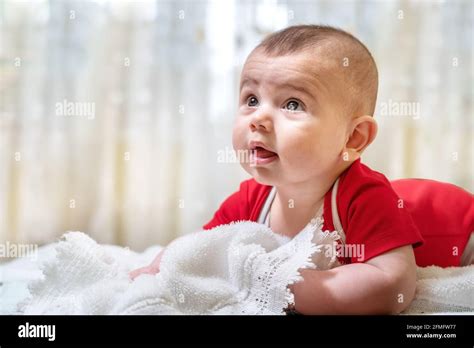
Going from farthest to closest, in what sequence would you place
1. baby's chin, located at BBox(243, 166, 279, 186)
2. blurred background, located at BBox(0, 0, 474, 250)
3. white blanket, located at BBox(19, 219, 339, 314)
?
blurred background, located at BBox(0, 0, 474, 250), baby's chin, located at BBox(243, 166, 279, 186), white blanket, located at BBox(19, 219, 339, 314)

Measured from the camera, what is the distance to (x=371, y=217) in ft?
3.15

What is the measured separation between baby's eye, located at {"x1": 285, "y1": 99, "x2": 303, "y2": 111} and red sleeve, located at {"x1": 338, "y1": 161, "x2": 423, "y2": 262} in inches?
5.4

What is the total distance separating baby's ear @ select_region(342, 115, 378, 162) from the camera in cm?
102

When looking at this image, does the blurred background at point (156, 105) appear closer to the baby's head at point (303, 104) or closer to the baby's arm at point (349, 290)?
the baby's head at point (303, 104)

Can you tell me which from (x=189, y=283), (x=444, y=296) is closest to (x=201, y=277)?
(x=189, y=283)

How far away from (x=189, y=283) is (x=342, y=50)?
1.33 feet

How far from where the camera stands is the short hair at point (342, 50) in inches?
38.6

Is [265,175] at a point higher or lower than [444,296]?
higher

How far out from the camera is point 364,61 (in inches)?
40.1

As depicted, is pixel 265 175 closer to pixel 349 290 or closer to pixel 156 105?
pixel 349 290

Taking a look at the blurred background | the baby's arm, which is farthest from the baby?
the blurred background

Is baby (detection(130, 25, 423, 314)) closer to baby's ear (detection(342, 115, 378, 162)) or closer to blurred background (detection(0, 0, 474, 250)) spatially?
baby's ear (detection(342, 115, 378, 162))

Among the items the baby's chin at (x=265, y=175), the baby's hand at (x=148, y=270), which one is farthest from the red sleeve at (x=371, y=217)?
the baby's hand at (x=148, y=270)
